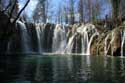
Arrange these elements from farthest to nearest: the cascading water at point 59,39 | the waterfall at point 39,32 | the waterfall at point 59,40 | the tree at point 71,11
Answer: the tree at point 71,11, the waterfall at point 59,40, the waterfall at point 39,32, the cascading water at point 59,39

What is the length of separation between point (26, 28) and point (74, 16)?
24.0 m

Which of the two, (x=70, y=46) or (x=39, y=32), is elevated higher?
(x=39, y=32)

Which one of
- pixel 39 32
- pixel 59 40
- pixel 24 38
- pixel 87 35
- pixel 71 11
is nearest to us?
pixel 87 35

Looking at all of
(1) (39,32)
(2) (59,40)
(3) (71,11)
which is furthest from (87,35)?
(3) (71,11)

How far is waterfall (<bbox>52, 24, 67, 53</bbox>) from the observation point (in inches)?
2388

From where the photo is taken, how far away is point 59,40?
61.5 metres

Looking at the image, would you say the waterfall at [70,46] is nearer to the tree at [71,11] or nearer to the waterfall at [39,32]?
the waterfall at [39,32]

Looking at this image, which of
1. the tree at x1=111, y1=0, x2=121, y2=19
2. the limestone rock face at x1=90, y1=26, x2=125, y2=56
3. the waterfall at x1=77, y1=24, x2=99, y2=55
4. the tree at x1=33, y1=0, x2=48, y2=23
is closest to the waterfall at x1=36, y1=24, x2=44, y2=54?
the waterfall at x1=77, y1=24, x2=99, y2=55

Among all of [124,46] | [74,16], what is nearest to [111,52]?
[124,46]

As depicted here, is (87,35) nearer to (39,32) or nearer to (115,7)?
(115,7)


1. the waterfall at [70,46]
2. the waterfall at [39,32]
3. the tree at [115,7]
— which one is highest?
the tree at [115,7]

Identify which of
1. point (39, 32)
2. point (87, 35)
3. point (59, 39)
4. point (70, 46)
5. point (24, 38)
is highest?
point (39, 32)

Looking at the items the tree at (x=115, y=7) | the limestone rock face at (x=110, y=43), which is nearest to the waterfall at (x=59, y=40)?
the limestone rock face at (x=110, y=43)

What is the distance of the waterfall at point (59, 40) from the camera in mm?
60644
